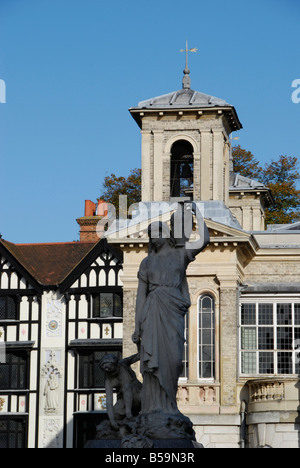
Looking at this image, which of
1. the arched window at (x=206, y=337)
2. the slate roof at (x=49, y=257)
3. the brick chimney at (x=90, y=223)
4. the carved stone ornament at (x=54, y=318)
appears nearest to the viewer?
the arched window at (x=206, y=337)

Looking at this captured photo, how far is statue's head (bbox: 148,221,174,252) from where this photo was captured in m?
14.3

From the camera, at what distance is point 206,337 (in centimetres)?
3366

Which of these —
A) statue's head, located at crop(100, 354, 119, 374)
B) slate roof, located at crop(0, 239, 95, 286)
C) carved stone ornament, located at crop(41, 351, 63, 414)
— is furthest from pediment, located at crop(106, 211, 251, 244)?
statue's head, located at crop(100, 354, 119, 374)

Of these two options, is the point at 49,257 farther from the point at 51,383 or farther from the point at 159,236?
the point at 159,236

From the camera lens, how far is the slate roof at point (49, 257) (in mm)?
39688

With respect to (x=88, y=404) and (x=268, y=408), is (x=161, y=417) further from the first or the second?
(x=88, y=404)

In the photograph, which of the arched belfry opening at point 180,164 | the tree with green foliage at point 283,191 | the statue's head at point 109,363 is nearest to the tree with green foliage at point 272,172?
the tree with green foliage at point 283,191

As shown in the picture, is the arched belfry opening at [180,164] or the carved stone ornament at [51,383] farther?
the carved stone ornament at [51,383]

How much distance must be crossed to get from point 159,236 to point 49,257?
27.8 metres

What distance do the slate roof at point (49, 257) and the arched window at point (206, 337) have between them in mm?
6944

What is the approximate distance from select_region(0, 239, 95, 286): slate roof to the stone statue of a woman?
2477 centimetres

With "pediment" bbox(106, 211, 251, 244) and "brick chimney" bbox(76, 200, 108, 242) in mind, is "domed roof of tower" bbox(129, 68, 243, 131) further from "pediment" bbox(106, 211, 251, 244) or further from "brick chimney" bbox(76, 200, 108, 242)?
"brick chimney" bbox(76, 200, 108, 242)

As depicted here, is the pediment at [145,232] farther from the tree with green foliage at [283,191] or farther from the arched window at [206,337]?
the tree with green foliage at [283,191]

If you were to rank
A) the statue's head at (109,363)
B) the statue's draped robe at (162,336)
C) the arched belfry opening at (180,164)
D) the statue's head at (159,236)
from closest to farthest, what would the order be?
the statue's draped robe at (162,336) < the statue's head at (159,236) < the statue's head at (109,363) < the arched belfry opening at (180,164)
